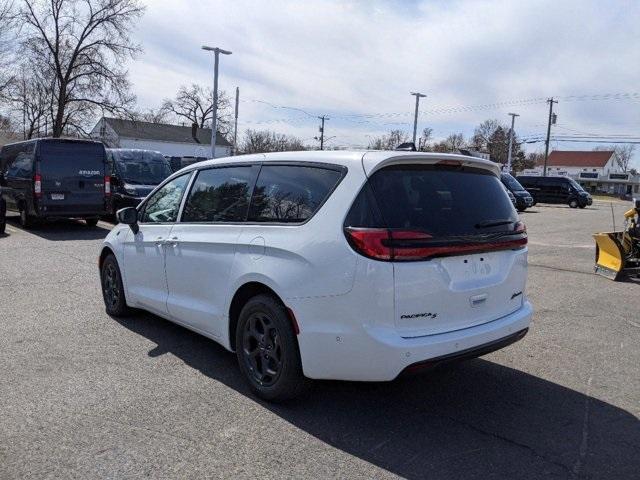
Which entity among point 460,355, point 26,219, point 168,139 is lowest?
point 26,219

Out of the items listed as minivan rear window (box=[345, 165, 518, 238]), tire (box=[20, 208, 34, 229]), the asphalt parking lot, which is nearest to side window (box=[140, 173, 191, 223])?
the asphalt parking lot

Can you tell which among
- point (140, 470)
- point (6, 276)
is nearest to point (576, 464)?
point (140, 470)

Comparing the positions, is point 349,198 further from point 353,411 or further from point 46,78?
point 46,78

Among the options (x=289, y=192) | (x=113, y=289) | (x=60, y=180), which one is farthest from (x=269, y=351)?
(x=60, y=180)

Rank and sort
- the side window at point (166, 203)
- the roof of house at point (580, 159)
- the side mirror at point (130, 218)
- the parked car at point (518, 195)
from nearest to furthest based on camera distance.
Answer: the side window at point (166, 203), the side mirror at point (130, 218), the parked car at point (518, 195), the roof of house at point (580, 159)

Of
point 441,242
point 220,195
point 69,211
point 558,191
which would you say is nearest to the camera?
point 441,242

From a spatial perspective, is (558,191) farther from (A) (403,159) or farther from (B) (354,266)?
(B) (354,266)

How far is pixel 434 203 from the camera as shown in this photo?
3682mm

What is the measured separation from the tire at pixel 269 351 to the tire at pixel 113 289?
2269 millimetres

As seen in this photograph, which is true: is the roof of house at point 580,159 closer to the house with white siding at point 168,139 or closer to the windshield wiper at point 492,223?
the house with white siding at point 168,139

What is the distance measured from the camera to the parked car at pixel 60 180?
13.1 metres

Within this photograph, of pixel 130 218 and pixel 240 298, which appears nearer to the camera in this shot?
pixel 240 298

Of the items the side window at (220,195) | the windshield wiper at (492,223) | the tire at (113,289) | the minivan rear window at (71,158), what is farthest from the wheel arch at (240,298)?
the minivan rear window at (71,158)

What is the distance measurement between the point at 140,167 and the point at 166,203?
11686mm
